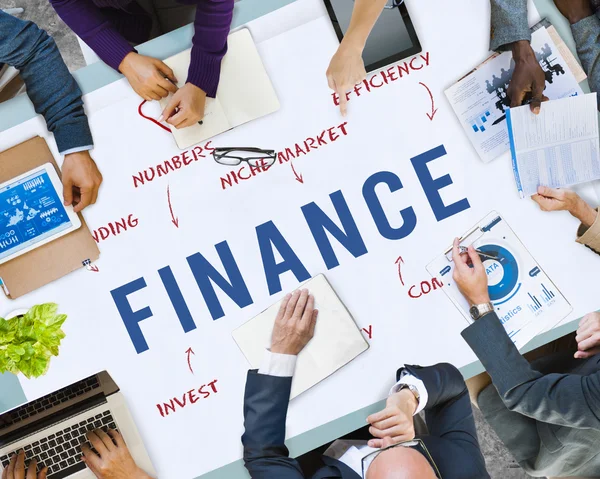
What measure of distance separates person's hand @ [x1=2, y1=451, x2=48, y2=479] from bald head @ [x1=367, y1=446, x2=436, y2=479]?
822mm

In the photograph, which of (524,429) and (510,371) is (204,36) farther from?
(524,429)

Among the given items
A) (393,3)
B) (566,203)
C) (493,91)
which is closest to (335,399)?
(566,203)

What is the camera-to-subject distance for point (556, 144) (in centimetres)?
138

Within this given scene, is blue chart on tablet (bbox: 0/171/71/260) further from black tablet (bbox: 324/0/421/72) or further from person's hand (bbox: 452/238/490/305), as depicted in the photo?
person's hand (bbox: 452/238/490/305)

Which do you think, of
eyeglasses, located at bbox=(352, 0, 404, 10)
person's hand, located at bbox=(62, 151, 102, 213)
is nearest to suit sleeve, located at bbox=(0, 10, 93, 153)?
person's hand, located at bbox=(62, 151, 102, 213)

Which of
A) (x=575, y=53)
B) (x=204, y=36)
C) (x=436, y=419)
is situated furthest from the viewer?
(x=436, y=419)

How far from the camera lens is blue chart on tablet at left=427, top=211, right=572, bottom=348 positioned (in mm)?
1384

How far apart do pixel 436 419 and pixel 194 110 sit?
3.46 ft

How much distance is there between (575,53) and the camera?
1408mm

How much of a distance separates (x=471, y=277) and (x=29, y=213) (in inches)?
43.9

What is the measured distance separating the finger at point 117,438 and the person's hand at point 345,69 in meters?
1.01

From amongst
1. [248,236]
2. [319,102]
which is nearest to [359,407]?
[248,236]

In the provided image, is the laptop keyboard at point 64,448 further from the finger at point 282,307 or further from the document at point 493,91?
the document at point 493,91

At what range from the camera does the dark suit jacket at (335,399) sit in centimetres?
133
